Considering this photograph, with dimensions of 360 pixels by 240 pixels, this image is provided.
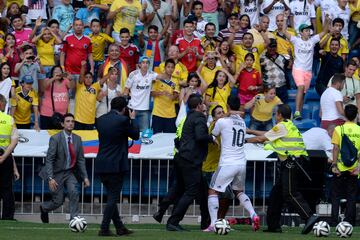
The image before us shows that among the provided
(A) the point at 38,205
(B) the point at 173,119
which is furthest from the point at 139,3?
(A) the point at 38,205

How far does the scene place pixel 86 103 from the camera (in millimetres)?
25203

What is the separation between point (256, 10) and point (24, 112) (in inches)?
249

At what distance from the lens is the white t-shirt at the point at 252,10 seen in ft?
93.2

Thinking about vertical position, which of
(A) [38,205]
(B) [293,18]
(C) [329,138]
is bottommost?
(A) [38,205]

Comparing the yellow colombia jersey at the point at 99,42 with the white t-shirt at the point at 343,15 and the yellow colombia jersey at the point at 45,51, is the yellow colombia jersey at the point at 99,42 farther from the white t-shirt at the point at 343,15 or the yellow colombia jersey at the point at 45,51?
the white t-shirt at the point at 343,15

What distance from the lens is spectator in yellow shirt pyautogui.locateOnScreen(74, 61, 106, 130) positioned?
82.4 feet

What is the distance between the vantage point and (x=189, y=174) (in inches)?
780

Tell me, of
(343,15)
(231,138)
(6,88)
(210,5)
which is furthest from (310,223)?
(210,5)

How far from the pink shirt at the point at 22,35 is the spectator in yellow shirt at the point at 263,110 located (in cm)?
503

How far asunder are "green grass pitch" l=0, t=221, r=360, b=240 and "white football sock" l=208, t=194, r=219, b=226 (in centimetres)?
31

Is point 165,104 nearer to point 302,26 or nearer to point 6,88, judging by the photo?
point 6,88

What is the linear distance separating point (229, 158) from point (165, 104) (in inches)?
210

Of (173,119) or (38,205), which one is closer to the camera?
(38,205)

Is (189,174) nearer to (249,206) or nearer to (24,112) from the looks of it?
(249,206)
